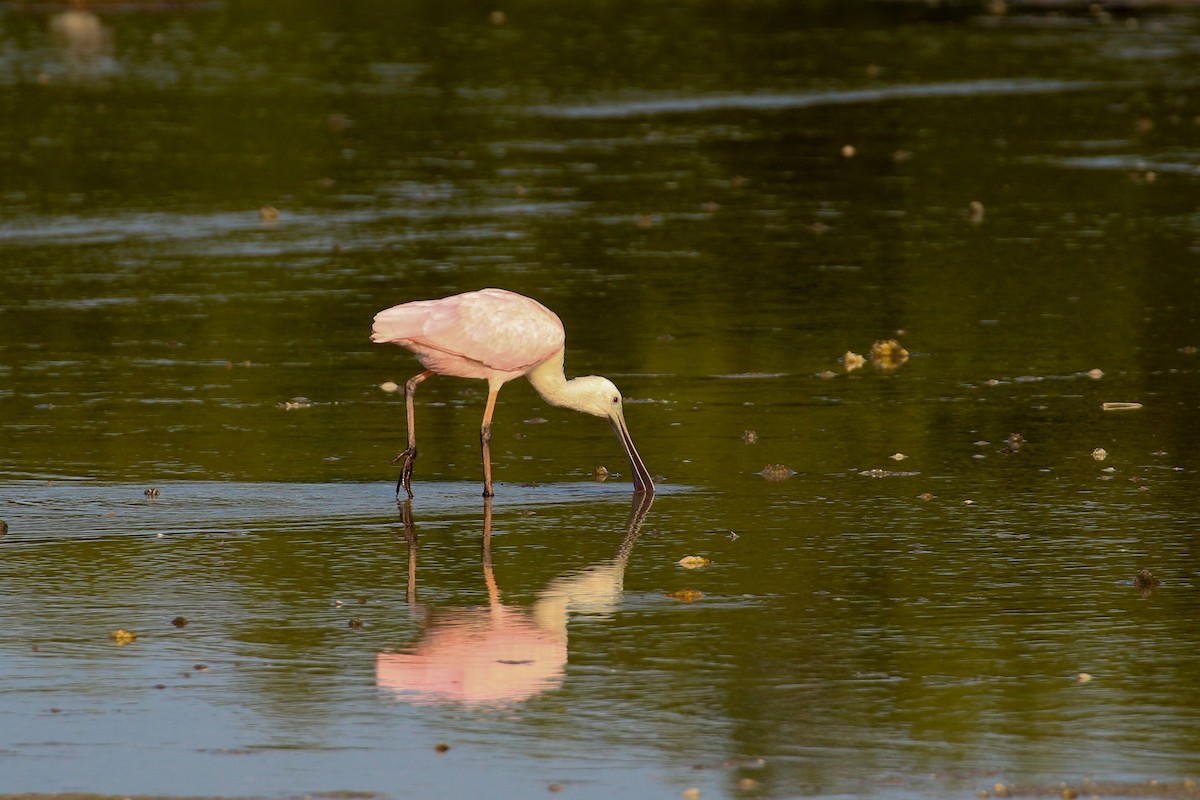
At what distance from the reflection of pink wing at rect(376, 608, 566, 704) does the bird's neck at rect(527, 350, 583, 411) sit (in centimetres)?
257

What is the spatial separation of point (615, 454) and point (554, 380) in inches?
27.1

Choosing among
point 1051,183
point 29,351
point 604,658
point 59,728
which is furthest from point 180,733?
point 1051,183

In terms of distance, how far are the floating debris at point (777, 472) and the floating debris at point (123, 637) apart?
3582 mm

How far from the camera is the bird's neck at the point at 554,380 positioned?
1048cm

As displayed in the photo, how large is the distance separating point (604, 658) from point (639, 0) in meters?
35.9

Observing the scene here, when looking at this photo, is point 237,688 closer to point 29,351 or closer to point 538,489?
point 538,489

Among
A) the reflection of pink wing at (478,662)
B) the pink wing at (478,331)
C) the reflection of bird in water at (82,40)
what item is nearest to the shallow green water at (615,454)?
the reflection of pink wing at (478,662)

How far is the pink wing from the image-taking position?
10.3 metres

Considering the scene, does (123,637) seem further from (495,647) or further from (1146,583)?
(1146,583)

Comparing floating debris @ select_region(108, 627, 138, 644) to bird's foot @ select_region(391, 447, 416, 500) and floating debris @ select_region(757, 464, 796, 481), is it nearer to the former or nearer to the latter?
bird's foot @ select_region(391, 447, 416, 500)

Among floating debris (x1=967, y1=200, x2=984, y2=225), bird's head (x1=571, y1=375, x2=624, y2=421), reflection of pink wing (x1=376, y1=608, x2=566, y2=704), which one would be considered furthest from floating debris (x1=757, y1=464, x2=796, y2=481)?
floating debris (x1=967, y1=200, x2=984, y2=225)

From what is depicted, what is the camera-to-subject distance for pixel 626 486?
33.9 ft

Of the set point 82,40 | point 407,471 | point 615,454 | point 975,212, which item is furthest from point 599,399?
point 82,40

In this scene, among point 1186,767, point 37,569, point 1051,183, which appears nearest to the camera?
point 1186,767
